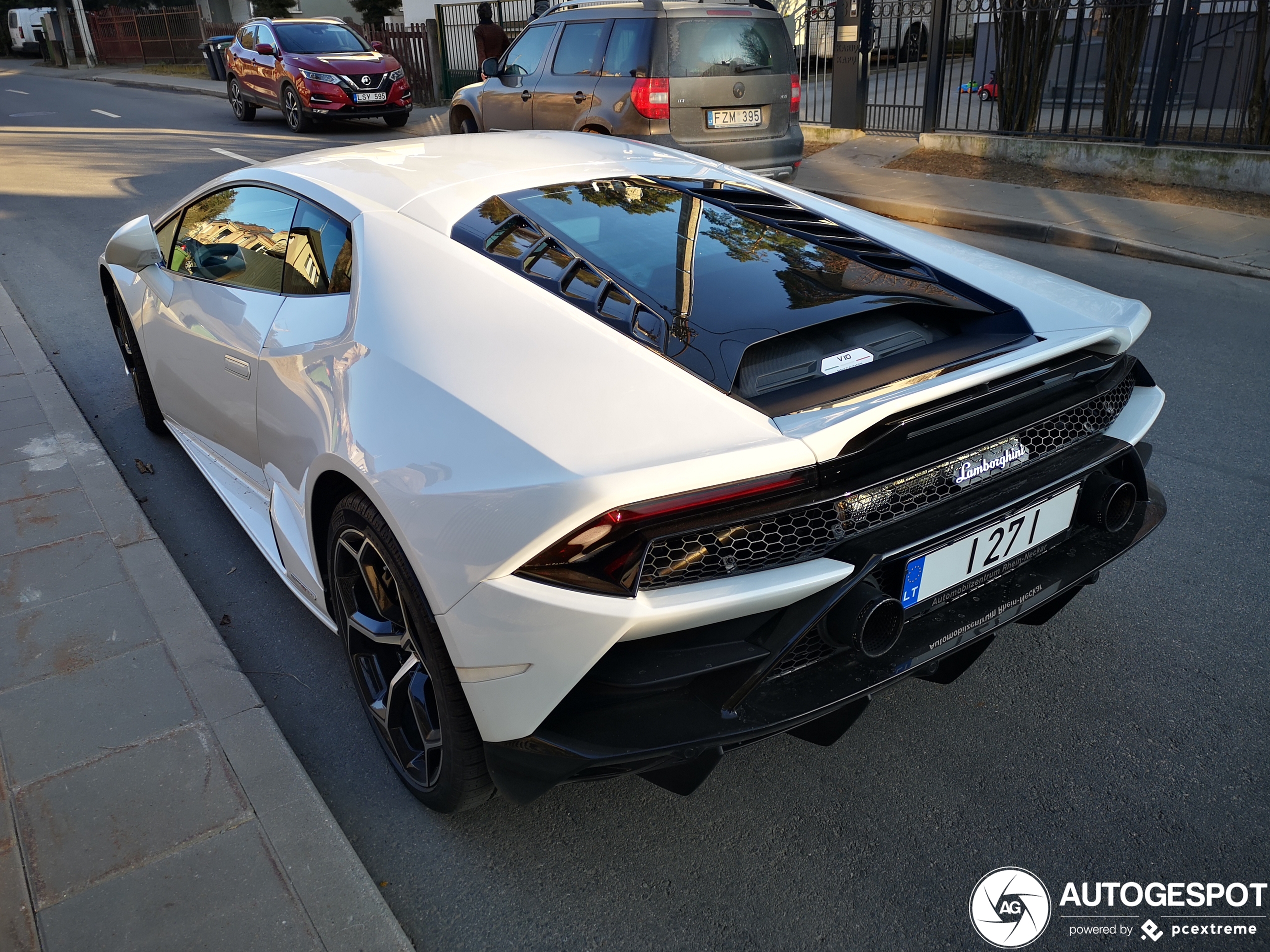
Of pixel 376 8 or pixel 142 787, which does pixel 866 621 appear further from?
pixel 376 8

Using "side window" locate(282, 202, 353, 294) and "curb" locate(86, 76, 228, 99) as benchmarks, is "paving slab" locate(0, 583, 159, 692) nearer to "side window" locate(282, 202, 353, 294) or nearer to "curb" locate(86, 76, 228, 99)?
"side window" locate(282, 202, 353, 294)

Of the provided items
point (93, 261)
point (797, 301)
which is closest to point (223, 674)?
point (797, 301)

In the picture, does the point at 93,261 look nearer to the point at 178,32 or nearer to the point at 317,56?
the point at 317,56

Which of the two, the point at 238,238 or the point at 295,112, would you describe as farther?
the point at 295,112

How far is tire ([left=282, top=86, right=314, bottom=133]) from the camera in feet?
53.4

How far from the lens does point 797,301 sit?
240 centimetres

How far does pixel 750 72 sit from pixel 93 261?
604 centimetres

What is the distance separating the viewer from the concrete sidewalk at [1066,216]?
7520 millimetres

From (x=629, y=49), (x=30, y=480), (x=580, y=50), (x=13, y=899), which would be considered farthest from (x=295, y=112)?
(x=13, y=899)

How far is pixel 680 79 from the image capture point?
8.90 meters

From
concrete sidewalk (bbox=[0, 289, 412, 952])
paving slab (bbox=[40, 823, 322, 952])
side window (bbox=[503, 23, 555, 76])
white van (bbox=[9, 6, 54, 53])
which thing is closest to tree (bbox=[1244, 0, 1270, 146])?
side window (bbox=[503, 23, 555, 76])

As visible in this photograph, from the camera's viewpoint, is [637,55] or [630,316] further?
[637,55]

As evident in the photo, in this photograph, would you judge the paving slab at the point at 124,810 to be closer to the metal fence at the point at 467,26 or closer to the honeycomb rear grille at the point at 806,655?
the honeycomb rear grille at the point at 806,655

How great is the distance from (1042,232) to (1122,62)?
331 centimetres
